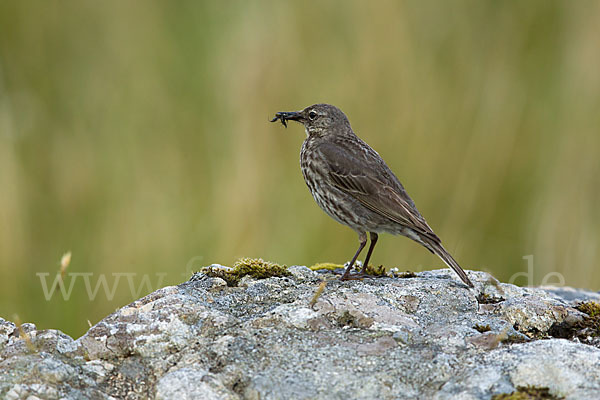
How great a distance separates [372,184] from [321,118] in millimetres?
893

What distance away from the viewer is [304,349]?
8.24 feet

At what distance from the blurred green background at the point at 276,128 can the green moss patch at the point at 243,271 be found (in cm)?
168

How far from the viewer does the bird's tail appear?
3.53m

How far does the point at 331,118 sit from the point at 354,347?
9.22 feet

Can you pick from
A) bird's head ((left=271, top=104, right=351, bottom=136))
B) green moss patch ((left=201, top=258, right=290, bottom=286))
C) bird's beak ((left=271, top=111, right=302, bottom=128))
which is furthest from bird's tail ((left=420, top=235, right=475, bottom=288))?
bird's beak ((left=271, top=111, right=302, bottom=128))

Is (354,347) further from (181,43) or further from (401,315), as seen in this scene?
(181,43)

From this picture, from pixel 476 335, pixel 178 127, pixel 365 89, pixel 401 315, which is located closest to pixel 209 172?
pixel 178 127

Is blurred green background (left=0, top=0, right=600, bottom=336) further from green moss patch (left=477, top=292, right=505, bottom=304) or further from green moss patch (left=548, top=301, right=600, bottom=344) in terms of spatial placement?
green moss patch (left=548, top=301, right=600, bottom=344)

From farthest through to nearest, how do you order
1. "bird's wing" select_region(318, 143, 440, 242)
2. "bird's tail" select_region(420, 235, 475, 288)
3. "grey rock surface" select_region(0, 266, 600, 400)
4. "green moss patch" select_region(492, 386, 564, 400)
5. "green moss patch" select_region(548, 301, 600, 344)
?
"bird's wing" select_region(318, 143, 440, 242) → "bird's tail" select_region(420, 235, 475, 288) → "green moss patch" select_region(548, 301, 600, 344) → "grey rock surface" select_region(0, 266, 600, 400) → "green moss patch" select_region(492, 386, 564, 400)

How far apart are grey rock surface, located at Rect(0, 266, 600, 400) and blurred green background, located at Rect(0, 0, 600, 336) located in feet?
6.88

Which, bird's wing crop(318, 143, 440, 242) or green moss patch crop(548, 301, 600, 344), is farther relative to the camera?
bird's wing crop(318, 143, 440, 242)

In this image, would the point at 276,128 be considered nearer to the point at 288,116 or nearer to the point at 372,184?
the point at 288,116

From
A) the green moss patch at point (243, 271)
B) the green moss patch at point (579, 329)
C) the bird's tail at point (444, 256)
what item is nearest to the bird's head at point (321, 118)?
the bird's tail at point (444, 256)

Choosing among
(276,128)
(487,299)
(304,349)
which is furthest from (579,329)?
(276,128)
